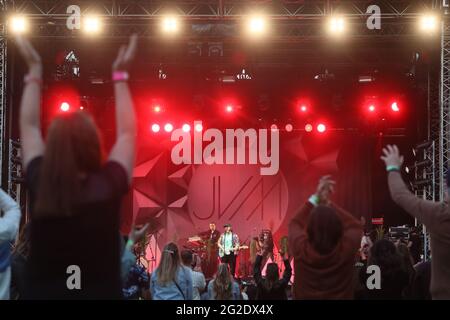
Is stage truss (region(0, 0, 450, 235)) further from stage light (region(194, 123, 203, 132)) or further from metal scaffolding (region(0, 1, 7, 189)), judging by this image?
stage light (region(194, 123, 203, 132))

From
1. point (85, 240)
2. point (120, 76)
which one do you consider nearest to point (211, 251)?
point (120, 76)

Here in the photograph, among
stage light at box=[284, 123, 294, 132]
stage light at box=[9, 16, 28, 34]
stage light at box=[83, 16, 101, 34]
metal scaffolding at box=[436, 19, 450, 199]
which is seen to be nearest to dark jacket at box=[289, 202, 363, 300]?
metal scaffolding at box=[436, 19, 450, 199]

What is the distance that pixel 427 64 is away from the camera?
13.0 meters

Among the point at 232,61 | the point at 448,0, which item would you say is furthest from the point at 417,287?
the point at 232,61

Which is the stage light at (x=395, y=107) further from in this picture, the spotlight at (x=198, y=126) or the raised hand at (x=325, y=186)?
the raised hand at (x=325, y=186)

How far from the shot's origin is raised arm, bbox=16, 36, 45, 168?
2.25 m

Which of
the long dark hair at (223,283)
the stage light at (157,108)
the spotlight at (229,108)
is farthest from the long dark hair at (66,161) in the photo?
the spotlight at (229,108)

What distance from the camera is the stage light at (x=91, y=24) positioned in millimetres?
11328

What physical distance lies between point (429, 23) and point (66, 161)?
10141mm

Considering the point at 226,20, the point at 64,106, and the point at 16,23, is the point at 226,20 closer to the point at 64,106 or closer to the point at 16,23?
the point at 16,23

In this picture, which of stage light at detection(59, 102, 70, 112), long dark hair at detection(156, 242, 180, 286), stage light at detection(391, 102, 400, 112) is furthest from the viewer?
stage light at detection(391, 102, 400, 112)

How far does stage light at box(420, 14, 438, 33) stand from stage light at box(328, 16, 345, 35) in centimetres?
134
